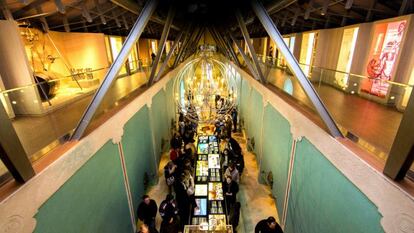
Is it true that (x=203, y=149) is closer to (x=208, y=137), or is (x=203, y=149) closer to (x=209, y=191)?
(x=208, y=137)

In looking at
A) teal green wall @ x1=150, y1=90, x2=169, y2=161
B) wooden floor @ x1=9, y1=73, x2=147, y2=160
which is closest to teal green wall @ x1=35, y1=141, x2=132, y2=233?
wooden floor @ x1=9, y1=73, x2=147, y2=160

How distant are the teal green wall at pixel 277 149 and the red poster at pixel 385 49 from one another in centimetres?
267

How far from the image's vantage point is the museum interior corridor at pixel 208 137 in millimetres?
2785

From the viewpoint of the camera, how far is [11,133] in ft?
7.63

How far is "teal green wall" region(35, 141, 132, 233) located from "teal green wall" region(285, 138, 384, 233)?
4.32 metres

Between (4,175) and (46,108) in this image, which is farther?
A: (46,108)

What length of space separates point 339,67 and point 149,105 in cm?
815

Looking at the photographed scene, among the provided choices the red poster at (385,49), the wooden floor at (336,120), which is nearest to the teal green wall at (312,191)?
the wooden floor at (336,120)

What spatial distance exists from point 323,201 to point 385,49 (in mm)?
5420

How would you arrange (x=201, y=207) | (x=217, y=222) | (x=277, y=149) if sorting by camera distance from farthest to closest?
(x=277, y=149) → (x=201, y=207) → (x=217, y=222)

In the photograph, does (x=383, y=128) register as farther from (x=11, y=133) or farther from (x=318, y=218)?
(x=11, y=133)

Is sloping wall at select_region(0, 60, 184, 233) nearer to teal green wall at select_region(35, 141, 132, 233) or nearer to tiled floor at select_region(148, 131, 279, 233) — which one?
teal green wall at select_region(35, 141, 132, 233)

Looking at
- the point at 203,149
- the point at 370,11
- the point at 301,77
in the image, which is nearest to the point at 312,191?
the point at 301,77

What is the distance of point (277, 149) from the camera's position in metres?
7.09
